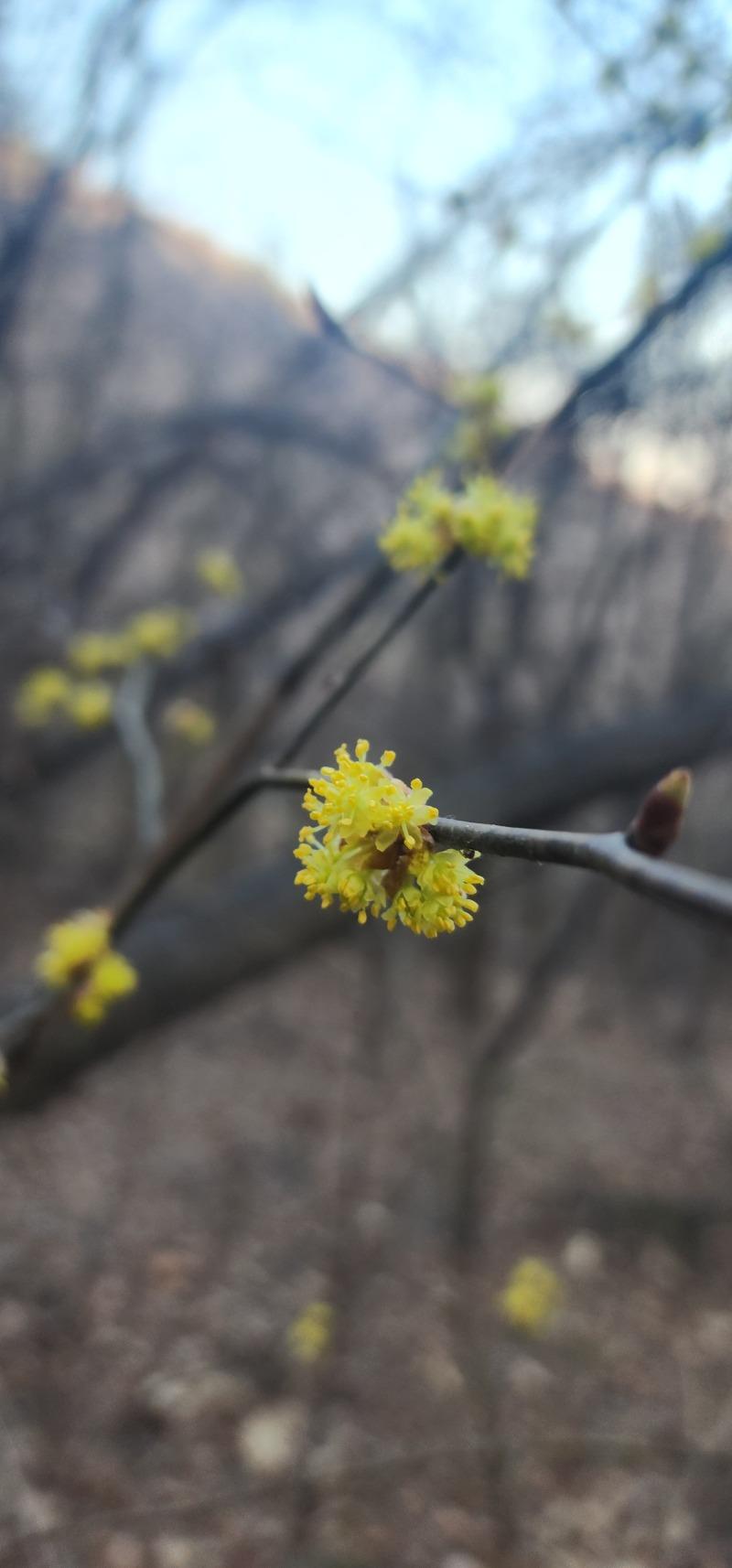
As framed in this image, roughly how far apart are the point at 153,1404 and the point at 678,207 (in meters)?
2.79

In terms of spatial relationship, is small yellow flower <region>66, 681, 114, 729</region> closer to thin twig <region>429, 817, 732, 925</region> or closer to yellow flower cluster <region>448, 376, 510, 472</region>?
yellow flower cluster <region>448, 376, 510, 472</region>

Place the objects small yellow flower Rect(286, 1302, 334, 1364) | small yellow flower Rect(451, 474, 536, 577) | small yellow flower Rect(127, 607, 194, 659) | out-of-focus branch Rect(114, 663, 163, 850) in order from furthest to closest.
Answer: small yellow flower Rect(127, 607, 194, 659), small yellow flower Rect(286, 1302, 334, 1364), out-of-focus branch Rect(114, 663, 163, 850), small yellow flower Rect(451, 474, 536, 577)

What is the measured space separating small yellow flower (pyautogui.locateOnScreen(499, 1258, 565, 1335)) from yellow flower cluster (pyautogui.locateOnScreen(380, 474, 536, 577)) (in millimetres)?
2473

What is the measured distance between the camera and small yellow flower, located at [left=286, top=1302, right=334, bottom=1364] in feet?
8.54

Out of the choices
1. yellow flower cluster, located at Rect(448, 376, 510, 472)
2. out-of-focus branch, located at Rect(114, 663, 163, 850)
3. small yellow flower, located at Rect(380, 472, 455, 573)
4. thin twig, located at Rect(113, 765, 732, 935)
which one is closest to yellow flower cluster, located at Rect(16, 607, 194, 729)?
out-of-focus branch, located at Rect(114, 663, 163, 850)

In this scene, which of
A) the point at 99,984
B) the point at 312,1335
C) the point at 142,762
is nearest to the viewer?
the point at 99,984

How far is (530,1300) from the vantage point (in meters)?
2.84

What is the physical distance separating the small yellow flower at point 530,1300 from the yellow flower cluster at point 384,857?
263 centimetres

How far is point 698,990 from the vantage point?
6.08m

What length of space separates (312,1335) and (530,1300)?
674 mm

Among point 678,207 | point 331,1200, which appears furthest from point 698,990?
point 678,207

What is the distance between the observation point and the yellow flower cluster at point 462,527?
1.11 metres

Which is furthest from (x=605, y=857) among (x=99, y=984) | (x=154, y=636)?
(x=154, y=636)

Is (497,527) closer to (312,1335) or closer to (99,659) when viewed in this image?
(99,659)
